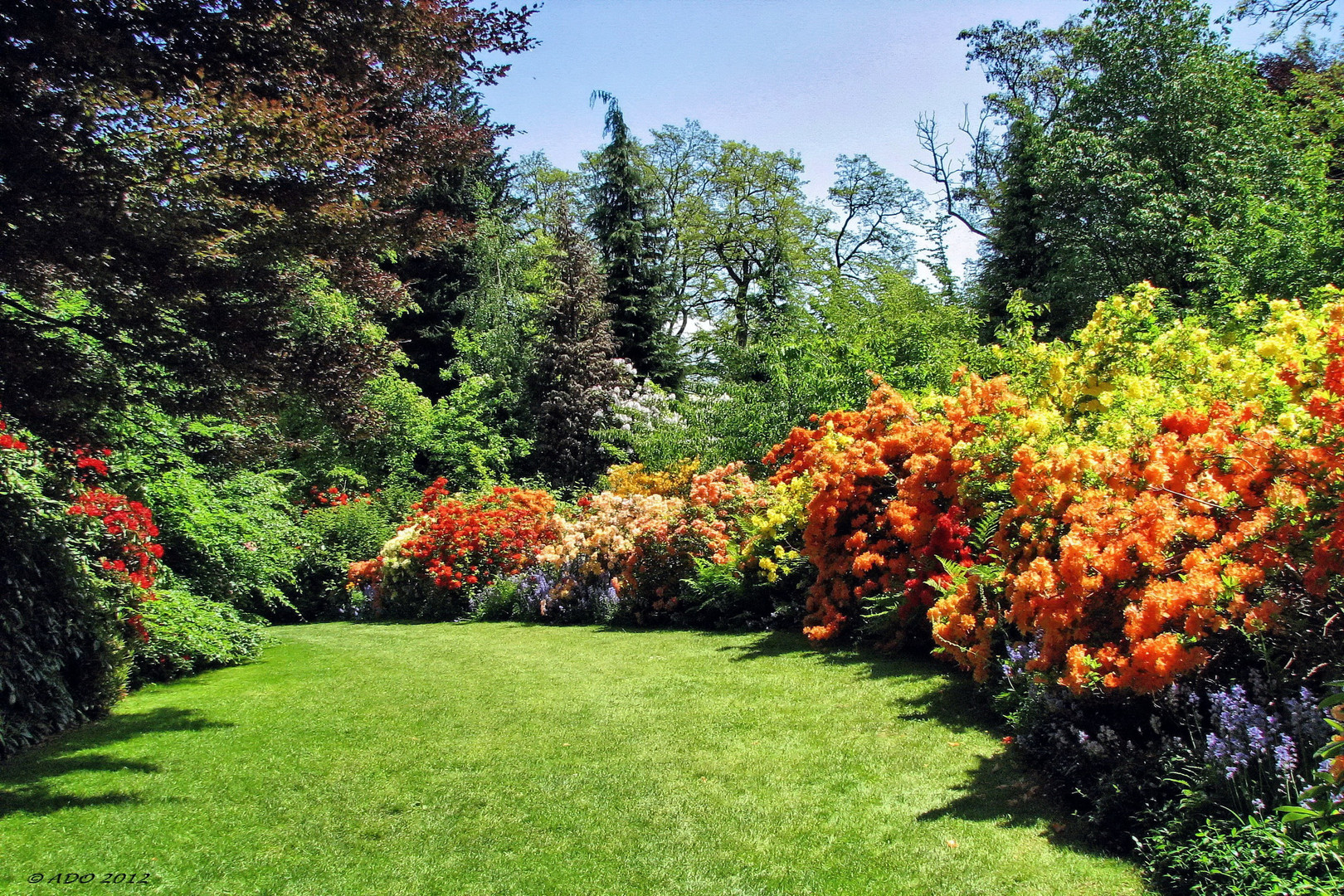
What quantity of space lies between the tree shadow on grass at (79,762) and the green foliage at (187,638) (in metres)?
0.83

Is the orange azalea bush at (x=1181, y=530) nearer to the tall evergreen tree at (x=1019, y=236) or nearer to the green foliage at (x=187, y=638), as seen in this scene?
the green foliage at (x=187, y=638)

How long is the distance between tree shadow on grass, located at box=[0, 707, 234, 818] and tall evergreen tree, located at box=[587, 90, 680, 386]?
832 inches

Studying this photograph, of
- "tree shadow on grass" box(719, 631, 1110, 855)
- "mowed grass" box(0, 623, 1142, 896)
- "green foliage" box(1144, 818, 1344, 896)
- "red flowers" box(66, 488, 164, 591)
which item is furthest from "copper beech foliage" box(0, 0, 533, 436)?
"green foliage" box(1144, 818, 1344, 896)

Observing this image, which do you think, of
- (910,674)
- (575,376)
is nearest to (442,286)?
(575,376)

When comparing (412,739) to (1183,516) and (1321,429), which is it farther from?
(1321,429)

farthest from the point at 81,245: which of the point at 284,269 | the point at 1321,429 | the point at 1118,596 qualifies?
the point at 1321,429

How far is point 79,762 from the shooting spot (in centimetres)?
484

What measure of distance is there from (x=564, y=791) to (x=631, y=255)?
978 inches

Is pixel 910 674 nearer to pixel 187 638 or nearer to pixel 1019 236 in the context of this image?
pixel 187 638

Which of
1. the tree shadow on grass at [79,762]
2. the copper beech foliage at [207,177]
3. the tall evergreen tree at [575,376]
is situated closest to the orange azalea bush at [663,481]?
the copper beech foliage at [207,177]

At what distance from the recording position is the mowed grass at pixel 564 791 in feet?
10.6

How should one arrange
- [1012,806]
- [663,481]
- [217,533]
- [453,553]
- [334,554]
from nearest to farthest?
[1012,806] → [217,533] → [663,481] → [453,553] → [334,554]

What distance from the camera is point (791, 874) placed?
3.13 metres

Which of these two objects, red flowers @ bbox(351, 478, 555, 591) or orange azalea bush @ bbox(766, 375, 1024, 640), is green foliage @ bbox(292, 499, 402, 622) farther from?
orange azalea bush @ bbox(766, 375, 1024, 640)
